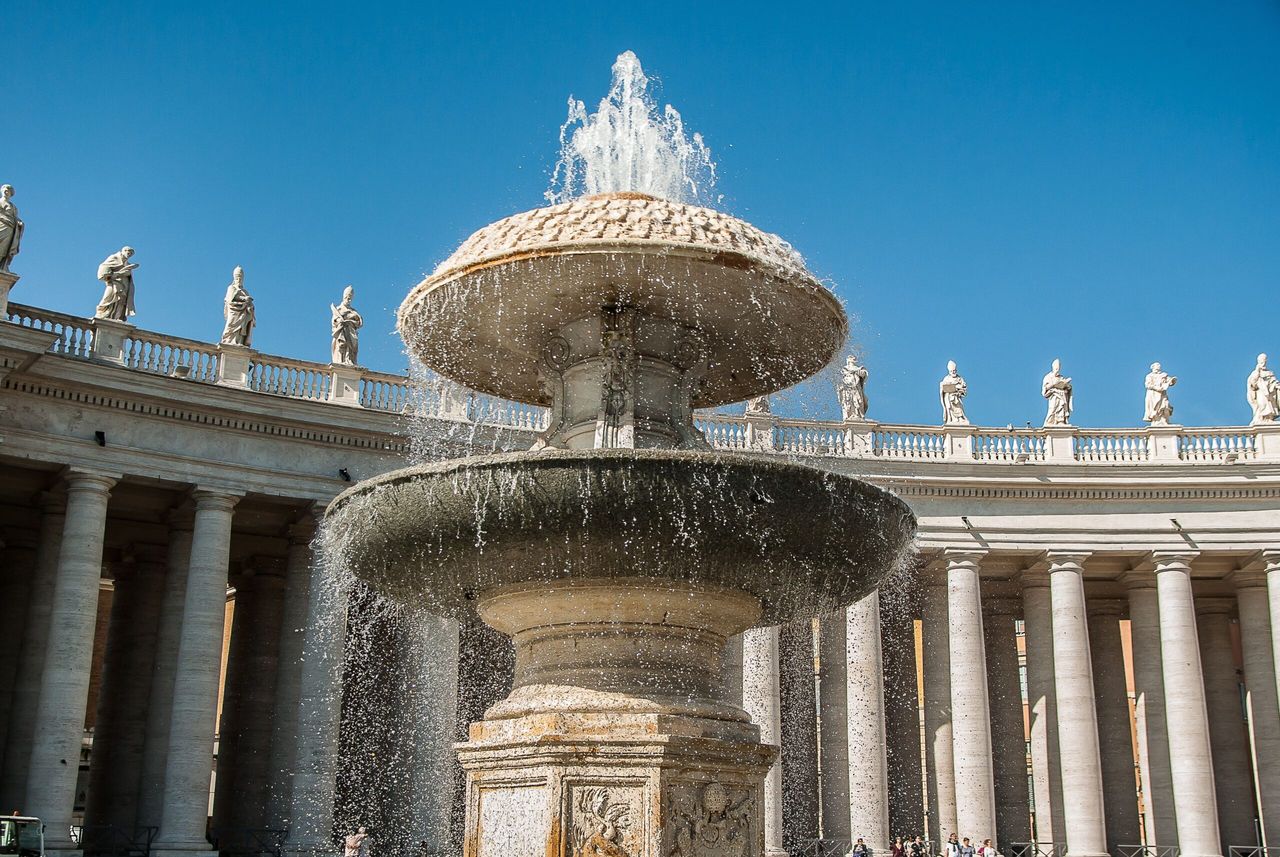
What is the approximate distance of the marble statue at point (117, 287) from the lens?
120 ft

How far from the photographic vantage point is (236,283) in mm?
39188

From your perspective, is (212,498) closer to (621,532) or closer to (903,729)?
(903,729)

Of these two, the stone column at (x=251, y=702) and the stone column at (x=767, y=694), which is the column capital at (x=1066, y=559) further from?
the stone column at (x=251, y=702)

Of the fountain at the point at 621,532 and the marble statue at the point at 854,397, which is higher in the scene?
the marble statue at the point at 854,397

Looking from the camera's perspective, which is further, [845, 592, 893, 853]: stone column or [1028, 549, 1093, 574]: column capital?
[1028, 549, 1093, 574]: column capital

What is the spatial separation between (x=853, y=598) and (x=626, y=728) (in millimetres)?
3579

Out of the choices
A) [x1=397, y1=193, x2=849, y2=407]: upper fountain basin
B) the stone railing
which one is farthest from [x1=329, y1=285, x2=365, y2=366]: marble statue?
[x1=397, y1=193, x2=849, y2=407]: upper fountain basin

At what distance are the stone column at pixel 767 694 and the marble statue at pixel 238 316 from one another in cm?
1634

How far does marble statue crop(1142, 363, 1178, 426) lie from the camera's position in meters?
46.8

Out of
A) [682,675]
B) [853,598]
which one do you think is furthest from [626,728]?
[853,598]

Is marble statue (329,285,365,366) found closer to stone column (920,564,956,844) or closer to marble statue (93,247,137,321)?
marble statue (93,247,137,321)

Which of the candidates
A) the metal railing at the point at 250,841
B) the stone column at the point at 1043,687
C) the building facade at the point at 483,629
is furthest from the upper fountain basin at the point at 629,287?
the stone column at the point at 1043,687

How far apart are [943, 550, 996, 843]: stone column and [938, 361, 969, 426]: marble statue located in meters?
4.66

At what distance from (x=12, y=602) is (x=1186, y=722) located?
34.4m
